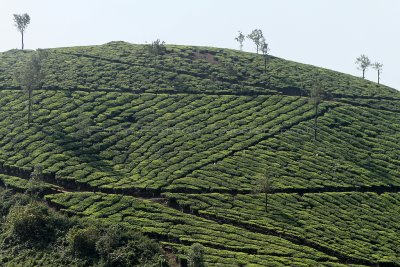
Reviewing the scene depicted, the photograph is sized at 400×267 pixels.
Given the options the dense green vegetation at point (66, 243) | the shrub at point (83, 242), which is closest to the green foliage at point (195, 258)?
the dense green vegetation at point (66, 243)

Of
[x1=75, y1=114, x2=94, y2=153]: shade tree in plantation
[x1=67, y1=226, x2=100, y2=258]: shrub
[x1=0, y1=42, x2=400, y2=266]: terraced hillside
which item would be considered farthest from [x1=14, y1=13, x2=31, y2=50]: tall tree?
[x1=67, y1=226, x2=100, y2=258]: shrub

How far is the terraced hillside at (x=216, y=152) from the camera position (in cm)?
6712

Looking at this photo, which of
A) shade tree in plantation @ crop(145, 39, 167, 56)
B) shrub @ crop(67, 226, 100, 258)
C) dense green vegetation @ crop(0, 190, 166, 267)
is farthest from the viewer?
shade tree in plantation @ crop(145, 39, 167, 56)

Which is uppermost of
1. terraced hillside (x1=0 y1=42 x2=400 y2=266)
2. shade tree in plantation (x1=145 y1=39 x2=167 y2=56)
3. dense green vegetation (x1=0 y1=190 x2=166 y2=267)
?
shade tree in plantation (x1=145 y1=39 x2=167 y2=56)

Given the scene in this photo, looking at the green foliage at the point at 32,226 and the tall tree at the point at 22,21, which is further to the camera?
the tall tree at the point at 22,21

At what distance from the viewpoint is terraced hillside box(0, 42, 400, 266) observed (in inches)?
2643

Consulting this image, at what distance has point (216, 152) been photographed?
8950 cm

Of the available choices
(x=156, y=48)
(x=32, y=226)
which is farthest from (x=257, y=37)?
(x=32, y=226)

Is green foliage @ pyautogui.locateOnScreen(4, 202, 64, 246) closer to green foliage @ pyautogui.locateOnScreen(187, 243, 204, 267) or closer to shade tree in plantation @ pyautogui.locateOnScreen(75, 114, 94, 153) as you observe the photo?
green foliage @ pyautogui.locateOnScreen(187, 243, 204, 267)

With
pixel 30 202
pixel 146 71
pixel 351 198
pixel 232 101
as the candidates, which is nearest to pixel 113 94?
pixel 146 71

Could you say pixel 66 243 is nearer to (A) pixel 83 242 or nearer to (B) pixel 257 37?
(A) pixel 83 242

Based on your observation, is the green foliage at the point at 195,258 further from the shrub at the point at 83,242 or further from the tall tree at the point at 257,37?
the tall tree at the point at 257,37

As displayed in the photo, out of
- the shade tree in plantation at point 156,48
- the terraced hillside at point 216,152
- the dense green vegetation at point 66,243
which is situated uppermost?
the shade tree in plantation at point 156,48

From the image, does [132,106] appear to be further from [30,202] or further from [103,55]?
[30,202]
